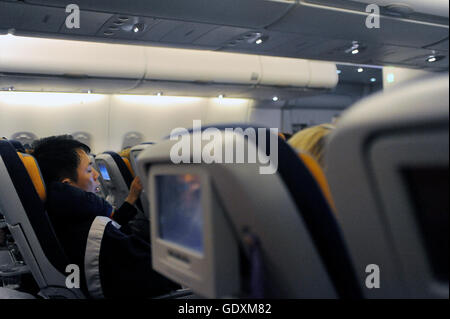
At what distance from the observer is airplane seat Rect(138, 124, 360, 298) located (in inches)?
23.4

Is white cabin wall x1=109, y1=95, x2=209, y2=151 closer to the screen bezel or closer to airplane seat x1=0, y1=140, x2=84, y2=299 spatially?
airplane seat x1=0, y1=140, x2=84, y2=299

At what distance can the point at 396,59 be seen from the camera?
4430 mm

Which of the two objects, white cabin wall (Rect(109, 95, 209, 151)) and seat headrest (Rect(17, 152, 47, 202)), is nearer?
seat headrest (Rect(17, 152, 47, 202))

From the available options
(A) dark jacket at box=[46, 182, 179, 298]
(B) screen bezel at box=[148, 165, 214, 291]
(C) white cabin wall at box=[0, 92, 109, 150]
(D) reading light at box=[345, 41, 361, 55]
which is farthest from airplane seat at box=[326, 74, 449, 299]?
(C) white cabin wall at box=[0, 92, 109, 150]

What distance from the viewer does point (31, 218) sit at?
1.72 meters

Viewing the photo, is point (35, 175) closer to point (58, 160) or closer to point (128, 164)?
point (58, 160)

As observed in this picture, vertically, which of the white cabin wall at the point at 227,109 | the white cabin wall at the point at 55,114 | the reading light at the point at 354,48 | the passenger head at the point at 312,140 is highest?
the white cabin wall at the point at 227,109

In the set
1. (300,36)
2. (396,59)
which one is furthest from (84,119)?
(396,59)

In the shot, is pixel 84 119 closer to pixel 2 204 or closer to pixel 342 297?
pixel 2 204

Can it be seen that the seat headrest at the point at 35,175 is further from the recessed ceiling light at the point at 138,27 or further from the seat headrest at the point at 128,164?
the recessed ceiling light at the point at 138,27

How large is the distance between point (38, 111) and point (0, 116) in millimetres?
537

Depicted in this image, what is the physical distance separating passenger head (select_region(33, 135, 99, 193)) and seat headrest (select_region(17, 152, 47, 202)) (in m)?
0.15

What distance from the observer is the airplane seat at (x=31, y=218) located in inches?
66.6

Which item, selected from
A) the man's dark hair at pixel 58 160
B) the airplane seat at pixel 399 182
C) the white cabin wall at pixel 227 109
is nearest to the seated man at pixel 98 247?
the man's dark hair at pixel 58 160
